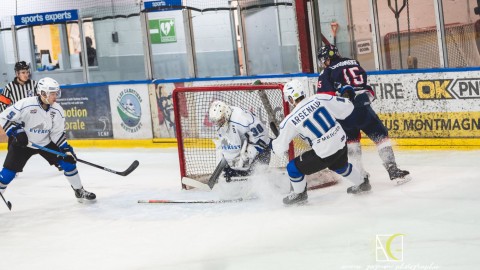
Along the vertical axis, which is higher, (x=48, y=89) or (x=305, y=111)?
(x=48, y=89)

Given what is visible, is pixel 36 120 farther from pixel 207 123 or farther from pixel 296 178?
Result: pixel 296 178

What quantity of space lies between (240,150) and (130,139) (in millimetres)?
3706

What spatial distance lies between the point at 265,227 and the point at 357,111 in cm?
139

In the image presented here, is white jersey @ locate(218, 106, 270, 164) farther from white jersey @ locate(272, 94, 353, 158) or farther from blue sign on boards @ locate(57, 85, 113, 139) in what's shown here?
blue sign on boards @ locate(57, 85, 113, 139)

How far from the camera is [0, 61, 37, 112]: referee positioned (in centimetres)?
800

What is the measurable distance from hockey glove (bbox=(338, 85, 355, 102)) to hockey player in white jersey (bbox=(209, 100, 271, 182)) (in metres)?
0.58

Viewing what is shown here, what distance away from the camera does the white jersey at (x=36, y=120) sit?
6.42m

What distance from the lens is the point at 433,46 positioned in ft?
26.0

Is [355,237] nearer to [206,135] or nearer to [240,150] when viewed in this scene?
[240,150]

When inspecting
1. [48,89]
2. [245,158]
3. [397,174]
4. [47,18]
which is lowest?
[397,174]

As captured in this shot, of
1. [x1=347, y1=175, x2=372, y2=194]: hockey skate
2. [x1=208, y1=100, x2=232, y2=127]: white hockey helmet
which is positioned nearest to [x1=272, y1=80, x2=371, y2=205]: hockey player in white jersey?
[x1=347, y1=175, x2=372, y2=194]: hockey skate

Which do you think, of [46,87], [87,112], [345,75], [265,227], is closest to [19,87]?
[46,87]

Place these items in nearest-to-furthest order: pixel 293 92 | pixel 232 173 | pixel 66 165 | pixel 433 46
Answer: pixel 293 92 < pixel 232 173 < pixel 66 165 < pixel 433 46

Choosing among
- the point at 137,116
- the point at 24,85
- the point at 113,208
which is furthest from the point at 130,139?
the point at 113,208
